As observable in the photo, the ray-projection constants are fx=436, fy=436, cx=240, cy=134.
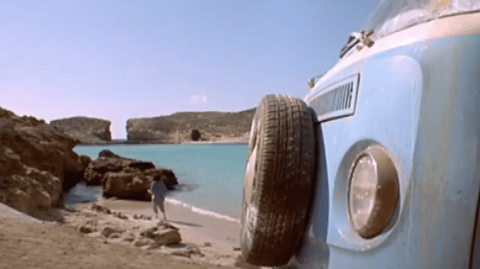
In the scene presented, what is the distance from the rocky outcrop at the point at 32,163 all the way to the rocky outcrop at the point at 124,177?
0.89 meters

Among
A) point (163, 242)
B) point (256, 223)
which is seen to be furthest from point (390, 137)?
point (163, 242)

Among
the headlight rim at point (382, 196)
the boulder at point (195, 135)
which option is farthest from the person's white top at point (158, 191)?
the boulder at point (195, 135)

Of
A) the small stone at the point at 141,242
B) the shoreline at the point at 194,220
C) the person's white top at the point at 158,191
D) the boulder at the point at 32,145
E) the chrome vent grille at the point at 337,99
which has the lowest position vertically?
Answer: the shoreline at the point at 194,220

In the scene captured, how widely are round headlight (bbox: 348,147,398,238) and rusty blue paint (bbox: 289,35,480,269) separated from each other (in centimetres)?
3

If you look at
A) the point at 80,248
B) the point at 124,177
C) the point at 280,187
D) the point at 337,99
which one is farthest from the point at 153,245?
the point at 124,177

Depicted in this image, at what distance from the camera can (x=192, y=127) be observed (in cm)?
10906

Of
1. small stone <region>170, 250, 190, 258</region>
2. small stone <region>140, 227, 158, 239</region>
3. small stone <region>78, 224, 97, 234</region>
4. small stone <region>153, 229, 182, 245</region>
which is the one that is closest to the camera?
small stone <region>170, 250, 190, 258</region>

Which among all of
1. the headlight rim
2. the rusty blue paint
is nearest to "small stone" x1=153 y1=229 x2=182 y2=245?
the rusty blue paint

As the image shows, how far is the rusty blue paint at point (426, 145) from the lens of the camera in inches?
53.5

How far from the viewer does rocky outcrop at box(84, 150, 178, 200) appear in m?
17.2

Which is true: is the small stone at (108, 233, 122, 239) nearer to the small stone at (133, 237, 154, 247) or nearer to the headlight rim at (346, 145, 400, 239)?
the small stone at (133, 237, 154, 247)

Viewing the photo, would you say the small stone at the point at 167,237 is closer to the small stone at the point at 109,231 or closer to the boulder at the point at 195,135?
the small stone at the point at 109,231

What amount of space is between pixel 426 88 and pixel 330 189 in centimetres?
69

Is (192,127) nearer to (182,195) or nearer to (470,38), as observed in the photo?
(182,195)
